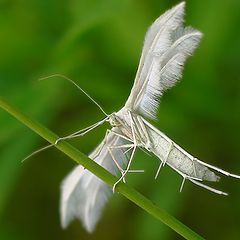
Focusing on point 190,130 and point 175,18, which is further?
point 190,130

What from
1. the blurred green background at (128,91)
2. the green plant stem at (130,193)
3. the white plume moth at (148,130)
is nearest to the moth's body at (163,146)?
the white plume moth at (148,130)

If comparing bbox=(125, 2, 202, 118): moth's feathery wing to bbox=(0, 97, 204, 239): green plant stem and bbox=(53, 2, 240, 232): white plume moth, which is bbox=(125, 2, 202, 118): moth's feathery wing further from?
bbox=(0, 97, 204, 239): green plant stem

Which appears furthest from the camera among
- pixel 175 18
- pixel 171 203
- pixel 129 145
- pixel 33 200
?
pixel 33 200

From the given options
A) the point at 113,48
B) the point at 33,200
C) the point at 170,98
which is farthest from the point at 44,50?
the point at 33,200

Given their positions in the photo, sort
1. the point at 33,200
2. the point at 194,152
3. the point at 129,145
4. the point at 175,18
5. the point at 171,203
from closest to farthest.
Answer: the point at 175,18
the point at 129,145
the point at 171,203
the point at 194,152
the point at 33,200

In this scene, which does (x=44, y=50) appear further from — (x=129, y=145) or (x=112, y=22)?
(x=129, y=145)

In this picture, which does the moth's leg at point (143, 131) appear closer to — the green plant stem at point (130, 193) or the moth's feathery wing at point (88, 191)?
the moth's feathery wing at point (88, 191)
